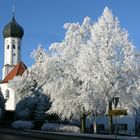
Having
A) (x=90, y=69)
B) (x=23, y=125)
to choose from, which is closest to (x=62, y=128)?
(x=90, y=69)

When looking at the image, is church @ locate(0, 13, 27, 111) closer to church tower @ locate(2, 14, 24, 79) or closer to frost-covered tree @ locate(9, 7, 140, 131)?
church tower @ locate(2, 14, 24, 79)

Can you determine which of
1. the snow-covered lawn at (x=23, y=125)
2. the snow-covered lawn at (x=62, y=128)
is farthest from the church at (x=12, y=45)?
the snow-covered lawn at (x=62, y=128)

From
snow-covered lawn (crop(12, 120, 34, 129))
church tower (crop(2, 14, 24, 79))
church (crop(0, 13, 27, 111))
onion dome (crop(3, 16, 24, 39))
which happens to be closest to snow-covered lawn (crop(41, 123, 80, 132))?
snow-covered lawn (crop(12, 120, 34, 129))

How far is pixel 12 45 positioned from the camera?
116 metres

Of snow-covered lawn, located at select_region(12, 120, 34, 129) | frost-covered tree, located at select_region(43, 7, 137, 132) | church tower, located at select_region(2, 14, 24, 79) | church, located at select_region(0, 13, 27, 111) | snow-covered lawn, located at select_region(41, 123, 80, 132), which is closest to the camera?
frost-covered tree, located at select_region(43, 7, 137, 132)

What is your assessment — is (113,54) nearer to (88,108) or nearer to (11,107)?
(88,108)

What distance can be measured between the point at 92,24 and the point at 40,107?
2243 cm

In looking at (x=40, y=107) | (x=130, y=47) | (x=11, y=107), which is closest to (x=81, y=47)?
(x=130, y=47)

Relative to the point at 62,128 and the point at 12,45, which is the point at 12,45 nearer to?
the point at 12,45

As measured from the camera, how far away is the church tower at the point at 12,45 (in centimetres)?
11425

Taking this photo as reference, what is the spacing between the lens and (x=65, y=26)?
183 ft

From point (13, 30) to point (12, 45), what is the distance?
13.5ft

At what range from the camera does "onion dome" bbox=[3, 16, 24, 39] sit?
11388 centimetres

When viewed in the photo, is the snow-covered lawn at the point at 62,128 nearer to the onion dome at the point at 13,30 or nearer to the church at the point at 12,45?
the church at the point at 12,45
